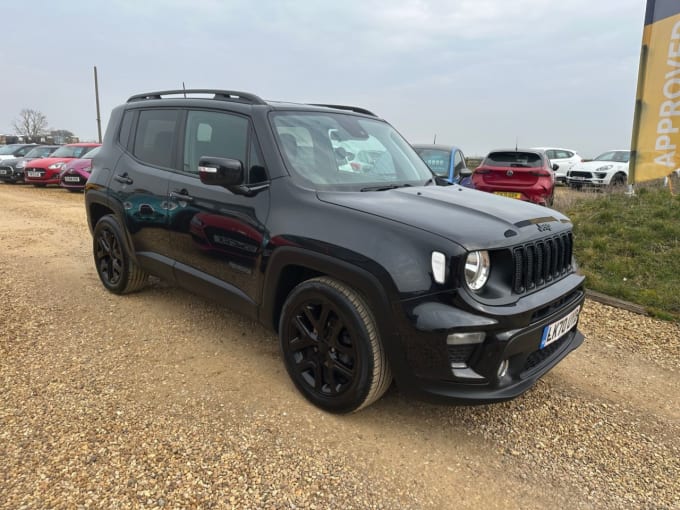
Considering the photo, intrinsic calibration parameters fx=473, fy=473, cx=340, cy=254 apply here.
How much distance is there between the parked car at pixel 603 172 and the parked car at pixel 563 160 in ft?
3.50

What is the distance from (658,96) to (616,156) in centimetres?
1076

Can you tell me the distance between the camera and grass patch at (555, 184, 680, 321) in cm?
489

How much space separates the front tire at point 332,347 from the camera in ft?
8.08

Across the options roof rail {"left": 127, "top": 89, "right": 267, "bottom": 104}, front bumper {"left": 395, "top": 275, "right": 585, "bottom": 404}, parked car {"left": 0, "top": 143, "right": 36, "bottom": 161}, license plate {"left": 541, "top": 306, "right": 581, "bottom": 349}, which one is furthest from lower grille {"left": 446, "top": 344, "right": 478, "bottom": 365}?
parked car {"left": 0, "top": 143, "right": 36, "bottom": 161}

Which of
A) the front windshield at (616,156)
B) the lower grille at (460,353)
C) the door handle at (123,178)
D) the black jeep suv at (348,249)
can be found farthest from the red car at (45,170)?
the front windshield at (616,156)

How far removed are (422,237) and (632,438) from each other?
174cm

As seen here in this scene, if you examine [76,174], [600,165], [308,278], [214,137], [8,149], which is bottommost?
[308,278]

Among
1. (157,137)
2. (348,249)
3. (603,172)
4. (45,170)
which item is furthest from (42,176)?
(603,172)

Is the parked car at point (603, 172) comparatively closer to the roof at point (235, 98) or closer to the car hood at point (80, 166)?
the roof at point (235, 98)

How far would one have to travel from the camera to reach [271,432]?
2.58 metres

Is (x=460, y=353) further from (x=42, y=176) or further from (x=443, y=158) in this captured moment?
(x=42, y=176)

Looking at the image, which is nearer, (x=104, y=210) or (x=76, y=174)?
(x=104, y=210)

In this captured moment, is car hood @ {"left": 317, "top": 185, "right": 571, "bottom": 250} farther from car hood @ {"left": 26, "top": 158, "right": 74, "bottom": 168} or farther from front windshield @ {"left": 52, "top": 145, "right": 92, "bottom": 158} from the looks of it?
front windshield @ {"left": 52, "top": 145, "right": 92, "bottom": 158}

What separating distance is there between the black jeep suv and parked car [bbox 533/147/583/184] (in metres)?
17.6
